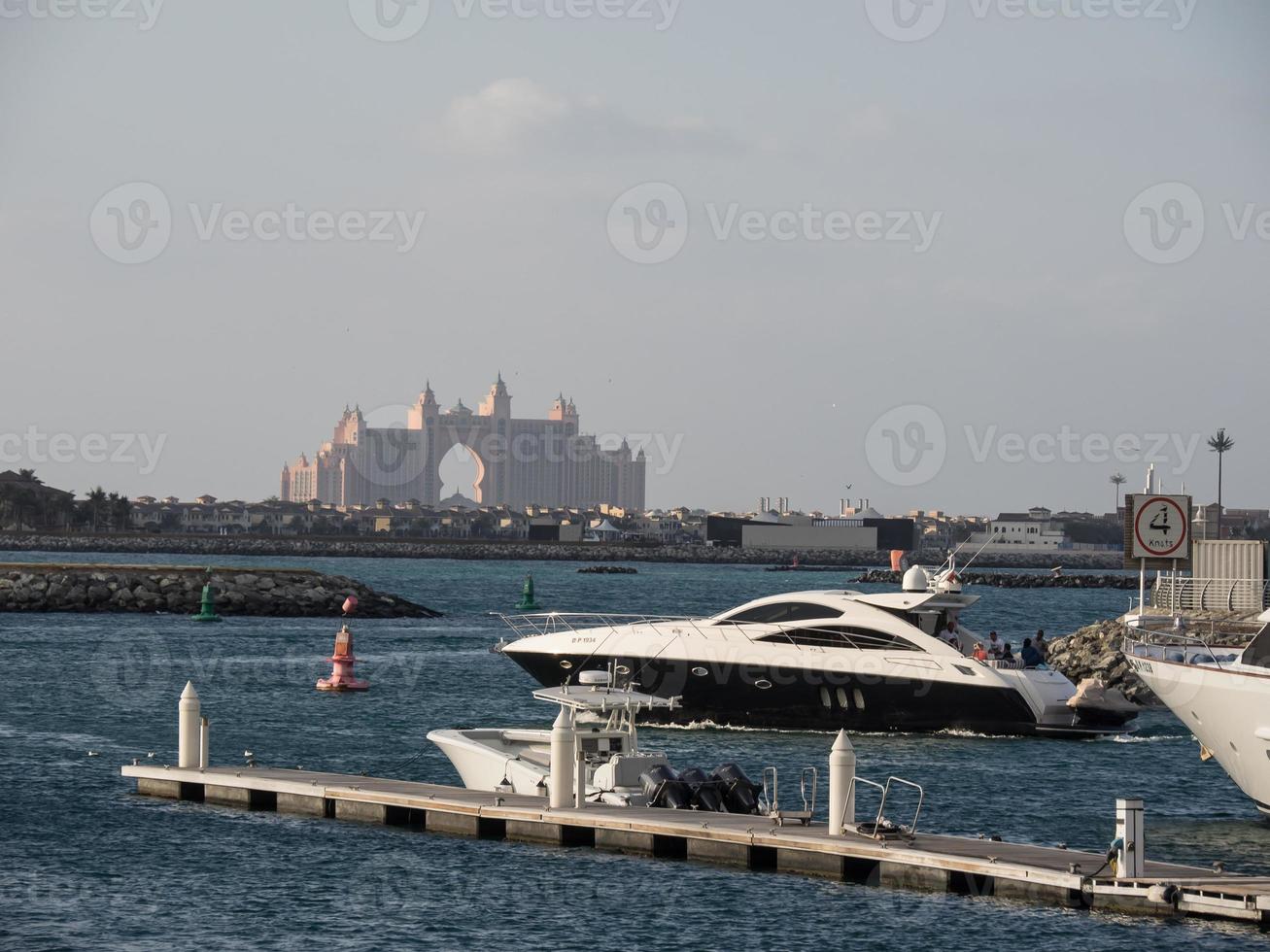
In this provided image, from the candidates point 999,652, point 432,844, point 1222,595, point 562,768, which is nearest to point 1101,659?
point 1222,595

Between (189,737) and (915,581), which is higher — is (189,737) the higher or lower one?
the lower one

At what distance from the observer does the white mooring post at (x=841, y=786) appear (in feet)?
68.4

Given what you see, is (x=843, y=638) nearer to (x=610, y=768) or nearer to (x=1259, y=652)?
(x=1259, y=652)

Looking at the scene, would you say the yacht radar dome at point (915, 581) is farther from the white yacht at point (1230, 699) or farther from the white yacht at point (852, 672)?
the white yacht at point (1230, 699)

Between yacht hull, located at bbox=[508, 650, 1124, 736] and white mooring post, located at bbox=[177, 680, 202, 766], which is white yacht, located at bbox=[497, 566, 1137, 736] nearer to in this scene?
yacht hull, located at bbox=[508, 650, 1124, 736]

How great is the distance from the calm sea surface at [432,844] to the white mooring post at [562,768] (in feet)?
2.32

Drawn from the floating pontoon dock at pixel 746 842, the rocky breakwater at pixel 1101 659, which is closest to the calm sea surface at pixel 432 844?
the floating pontoon dock at pixel 746 842

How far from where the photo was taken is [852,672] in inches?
1324

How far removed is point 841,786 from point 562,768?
3839mm

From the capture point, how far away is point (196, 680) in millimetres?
46094

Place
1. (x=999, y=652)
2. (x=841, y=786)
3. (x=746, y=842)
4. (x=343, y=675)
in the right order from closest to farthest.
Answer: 1. (x=841, y=786)
2. (x=746, y=842)
3. (x=999, y=652)
4. (x=343, y=675)

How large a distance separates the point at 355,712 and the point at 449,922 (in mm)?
20040

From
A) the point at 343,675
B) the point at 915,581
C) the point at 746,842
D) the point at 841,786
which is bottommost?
the point at 746,842

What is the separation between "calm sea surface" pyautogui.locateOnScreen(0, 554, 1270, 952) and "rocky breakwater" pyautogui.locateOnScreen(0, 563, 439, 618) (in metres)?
29.3
